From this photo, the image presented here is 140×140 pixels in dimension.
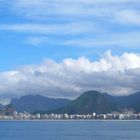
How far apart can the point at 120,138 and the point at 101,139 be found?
7921mm

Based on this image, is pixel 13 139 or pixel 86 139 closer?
pixel 86 139

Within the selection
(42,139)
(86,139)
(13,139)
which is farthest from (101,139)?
(13,139)

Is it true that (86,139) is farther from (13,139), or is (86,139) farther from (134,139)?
(13,139)

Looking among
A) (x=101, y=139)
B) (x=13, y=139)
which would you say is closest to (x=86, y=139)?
(x=101, y=139)

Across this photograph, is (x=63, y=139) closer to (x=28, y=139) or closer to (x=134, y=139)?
(x=28, y=139)

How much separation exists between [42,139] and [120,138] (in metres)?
29.3

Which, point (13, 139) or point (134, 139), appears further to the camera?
point (13, 139)

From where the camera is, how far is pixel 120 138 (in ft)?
622

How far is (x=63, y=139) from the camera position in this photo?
620ft

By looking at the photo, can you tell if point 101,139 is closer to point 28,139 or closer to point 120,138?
point 120,138

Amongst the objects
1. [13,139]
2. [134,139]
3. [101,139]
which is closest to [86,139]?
[101,139]

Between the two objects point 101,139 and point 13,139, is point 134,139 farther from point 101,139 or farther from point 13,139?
point 13,139

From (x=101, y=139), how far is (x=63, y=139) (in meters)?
14.3

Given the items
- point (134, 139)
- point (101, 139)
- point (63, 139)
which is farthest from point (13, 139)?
point (134, 139)
